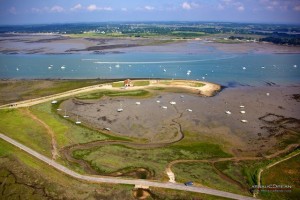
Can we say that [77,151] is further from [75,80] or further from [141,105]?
[75,80]

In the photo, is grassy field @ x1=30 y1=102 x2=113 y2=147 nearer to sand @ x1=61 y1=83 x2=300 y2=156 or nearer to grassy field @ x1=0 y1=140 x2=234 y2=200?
sand @ x1=61 y1=83 x2=300 y2=156

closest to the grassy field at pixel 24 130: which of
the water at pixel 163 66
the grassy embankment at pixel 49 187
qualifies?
the grassy embankment at pixel 49 187

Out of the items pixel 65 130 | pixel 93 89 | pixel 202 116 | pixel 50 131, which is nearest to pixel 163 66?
pixel 93 89

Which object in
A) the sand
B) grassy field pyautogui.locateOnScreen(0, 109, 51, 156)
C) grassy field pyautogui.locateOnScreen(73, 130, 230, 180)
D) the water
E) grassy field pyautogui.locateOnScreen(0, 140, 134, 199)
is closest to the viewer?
grassy field pyautogui.locateOnScreen(0, 140, 134, 199)

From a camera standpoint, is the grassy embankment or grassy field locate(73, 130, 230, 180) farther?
grassy field locate(73, 130, 230, 180)

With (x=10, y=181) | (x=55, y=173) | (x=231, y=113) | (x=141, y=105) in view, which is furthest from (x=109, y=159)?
(x=231, y=113)

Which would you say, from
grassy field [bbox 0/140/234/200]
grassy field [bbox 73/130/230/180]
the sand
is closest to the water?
the sand

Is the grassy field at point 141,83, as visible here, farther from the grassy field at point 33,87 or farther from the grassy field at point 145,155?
the grassy field at point 145,155
